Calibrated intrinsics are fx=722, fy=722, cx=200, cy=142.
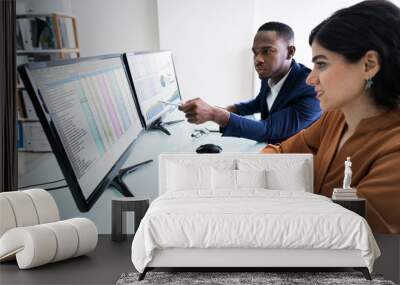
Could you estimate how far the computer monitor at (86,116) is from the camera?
5.95 meters

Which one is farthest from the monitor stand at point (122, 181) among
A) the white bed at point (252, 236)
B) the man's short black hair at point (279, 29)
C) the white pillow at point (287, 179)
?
the white bed at point (252, 236)

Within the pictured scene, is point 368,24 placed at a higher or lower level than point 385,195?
higher

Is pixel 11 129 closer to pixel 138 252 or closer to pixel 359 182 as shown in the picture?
pixel 138 252

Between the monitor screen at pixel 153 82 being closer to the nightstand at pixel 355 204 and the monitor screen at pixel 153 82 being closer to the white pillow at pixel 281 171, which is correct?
the white pillow at pixel 281 171

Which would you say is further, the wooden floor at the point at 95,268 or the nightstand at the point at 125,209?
the nightstand at the point at 125,209

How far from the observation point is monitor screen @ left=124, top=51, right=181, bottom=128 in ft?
21.1

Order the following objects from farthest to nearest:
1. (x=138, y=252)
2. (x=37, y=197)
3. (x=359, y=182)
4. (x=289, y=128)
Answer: (x=289, y=128), (x=359, y=182), (x=37, y=197), (x=138, y=252)

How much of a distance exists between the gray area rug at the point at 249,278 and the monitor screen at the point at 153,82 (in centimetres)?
207

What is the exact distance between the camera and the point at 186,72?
643 cm

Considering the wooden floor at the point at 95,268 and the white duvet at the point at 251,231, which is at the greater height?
the white duvet at the point at 251,231

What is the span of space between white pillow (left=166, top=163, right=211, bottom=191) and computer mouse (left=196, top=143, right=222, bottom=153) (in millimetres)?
542

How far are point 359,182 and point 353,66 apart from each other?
2.99 ft

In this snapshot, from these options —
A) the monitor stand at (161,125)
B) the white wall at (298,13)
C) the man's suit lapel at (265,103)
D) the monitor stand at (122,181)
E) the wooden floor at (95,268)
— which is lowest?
the wooden floor at (95,268)

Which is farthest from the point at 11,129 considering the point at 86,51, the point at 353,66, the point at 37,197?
the point at 353,66
